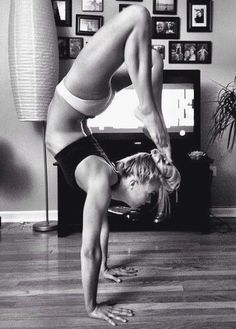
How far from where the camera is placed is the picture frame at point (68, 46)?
3.35m

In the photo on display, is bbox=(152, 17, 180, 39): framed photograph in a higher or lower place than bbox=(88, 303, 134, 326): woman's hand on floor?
higher

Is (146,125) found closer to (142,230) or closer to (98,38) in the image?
(98,38)

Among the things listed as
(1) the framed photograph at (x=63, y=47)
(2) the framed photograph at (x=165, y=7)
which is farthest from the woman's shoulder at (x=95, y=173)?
(2) the framed photograph at (x=165, y=7)

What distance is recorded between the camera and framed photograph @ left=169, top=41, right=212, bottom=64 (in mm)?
3391

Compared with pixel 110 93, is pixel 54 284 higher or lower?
lower

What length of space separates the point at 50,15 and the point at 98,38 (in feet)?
6.50

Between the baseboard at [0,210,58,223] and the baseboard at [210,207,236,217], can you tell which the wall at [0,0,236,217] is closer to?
the baseboard at [0,210,58,223]

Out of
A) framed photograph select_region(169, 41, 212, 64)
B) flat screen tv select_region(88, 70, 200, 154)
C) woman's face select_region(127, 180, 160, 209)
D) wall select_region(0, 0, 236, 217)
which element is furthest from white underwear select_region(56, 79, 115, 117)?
framed photograph select_region(169, 41, 212, 64)

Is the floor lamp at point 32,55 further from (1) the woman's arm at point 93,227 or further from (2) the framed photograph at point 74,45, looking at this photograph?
(1) the woman's arm at point 93,227

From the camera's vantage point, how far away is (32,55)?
282cm

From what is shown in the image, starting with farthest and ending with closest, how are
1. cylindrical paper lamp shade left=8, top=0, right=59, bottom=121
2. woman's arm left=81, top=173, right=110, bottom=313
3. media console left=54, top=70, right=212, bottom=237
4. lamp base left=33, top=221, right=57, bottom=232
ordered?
lamp base left=33, top=221, right=57, bottom=232
media console left=54, top=70, right=212, bottom=237
cylindrical paper lamp shade left=8, top=0, right=59, bottom=121
woman's arm left=81, top=173, right=110, bottom=313

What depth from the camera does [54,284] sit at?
203 centimetres

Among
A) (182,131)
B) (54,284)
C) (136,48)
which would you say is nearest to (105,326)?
(54,284)

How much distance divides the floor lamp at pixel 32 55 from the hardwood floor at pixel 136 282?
1.08 m
